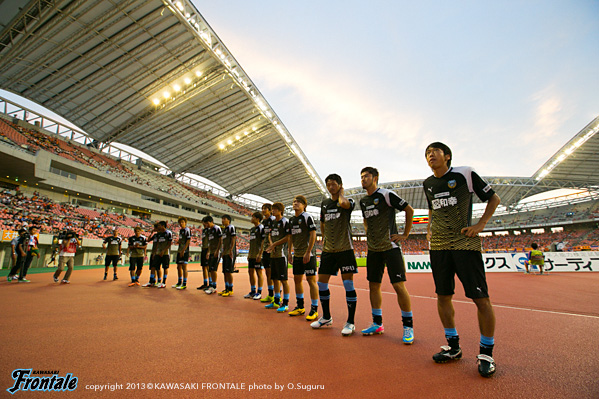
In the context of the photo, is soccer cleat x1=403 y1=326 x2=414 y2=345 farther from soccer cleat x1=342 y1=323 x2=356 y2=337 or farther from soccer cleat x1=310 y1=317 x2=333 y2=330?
soccer cleat x1=310 y1=317 x2=333 y2=330

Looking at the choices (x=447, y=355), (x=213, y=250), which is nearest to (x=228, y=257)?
(x=213, y=250)

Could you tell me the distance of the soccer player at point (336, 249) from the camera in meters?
3.56

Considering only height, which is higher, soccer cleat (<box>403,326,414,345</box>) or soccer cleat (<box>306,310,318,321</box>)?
soccer cleat (<box>403,326,414,345</box>)

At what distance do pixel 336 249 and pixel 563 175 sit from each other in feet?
145

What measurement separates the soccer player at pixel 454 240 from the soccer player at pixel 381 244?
1.63ft

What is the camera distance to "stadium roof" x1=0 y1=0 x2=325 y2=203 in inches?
610

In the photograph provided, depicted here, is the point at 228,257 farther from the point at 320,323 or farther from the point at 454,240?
the point at 454,240

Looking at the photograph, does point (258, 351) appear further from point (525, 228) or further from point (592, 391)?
point (525, 228)

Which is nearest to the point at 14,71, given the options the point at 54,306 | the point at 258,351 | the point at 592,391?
the point at 54,306

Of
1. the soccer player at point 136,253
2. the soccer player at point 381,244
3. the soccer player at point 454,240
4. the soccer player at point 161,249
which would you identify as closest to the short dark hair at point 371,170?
the soccer player at point 381,244

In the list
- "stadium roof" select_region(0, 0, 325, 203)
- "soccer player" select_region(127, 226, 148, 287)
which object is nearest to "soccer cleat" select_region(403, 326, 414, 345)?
"soccer player" select_region(127, 226, 148, 287)

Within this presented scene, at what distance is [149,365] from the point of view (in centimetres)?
225

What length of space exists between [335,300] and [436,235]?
3835 mm

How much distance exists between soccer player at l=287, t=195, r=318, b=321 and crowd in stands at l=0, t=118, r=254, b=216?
25.2 m
